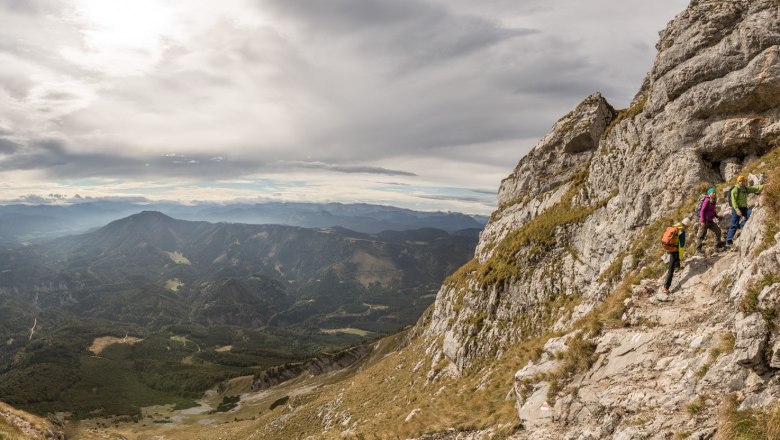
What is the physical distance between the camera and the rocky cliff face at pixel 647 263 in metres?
13.7

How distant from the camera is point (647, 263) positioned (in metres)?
26.7

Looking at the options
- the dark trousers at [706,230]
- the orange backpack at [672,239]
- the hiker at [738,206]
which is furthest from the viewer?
the dark trousers at [706,230]

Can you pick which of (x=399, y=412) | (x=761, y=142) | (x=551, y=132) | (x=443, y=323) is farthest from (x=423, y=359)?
(x=551, y=132)

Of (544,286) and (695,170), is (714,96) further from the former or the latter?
(544,286)

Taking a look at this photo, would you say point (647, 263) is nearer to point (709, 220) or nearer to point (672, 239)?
point (709, 220)

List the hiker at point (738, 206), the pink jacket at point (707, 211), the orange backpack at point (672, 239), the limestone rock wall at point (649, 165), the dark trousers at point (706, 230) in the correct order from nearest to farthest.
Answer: the hiker at point (738, 206), the orange backpack at point (672, 239), the dark trousers at point (706, 230), the pink jacket at point (707, 211), the limestone rock wall at point (649, 165)

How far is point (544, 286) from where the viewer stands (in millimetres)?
43688

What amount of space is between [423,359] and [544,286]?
2339cm

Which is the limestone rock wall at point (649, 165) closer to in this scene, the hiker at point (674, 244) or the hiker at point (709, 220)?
the hiker at point (709, 220)

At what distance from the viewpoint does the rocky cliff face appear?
13.7m

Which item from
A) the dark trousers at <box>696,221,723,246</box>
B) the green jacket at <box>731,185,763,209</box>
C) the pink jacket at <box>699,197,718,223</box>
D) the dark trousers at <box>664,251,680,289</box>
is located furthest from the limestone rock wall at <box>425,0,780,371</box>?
the green jacket at <box>731,185,763,209</box>

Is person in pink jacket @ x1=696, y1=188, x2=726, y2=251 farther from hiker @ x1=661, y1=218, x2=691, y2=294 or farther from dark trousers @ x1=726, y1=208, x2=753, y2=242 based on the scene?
hiker @ x1=661, y1=218, x2=691, y2=294

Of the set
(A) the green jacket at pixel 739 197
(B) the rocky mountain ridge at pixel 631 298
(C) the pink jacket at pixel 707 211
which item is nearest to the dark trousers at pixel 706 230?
(C) the pink jacket at pixel 707 211

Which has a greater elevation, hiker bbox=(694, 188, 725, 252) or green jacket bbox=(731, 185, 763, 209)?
green jacket bbox=(731, 185, 763, 209)
